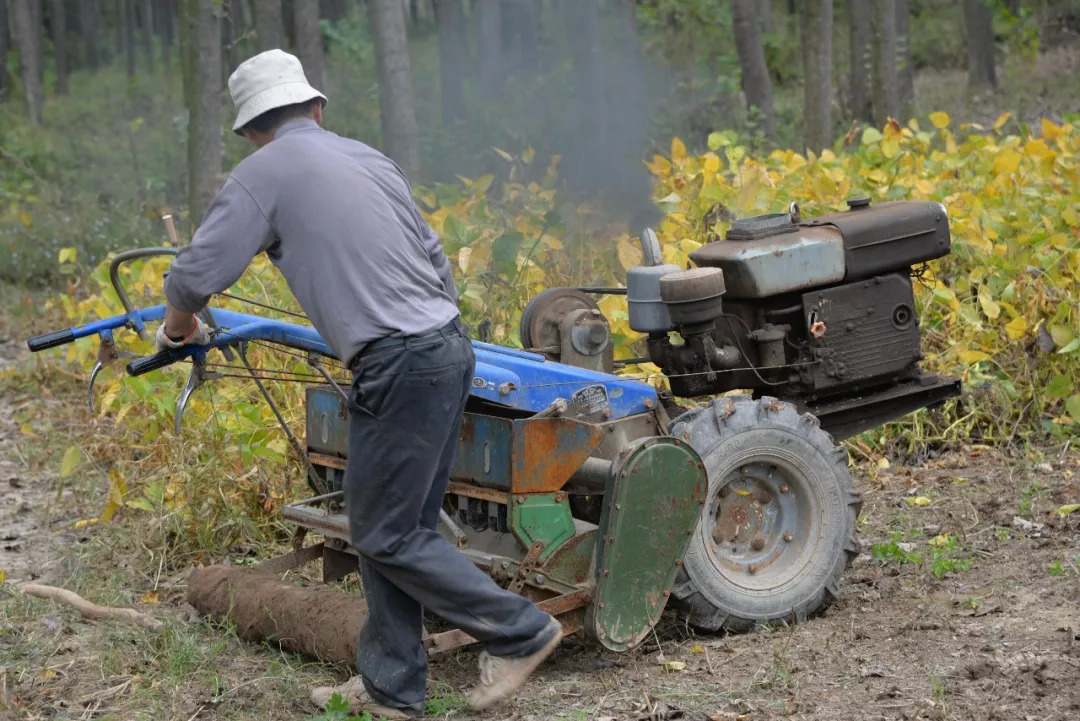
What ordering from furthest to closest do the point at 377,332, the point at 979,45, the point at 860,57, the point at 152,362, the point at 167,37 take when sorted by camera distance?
the point at 167,37 < the point at 979,45 < the point at 860,57 < the point at 152,362 < the point at 377,332

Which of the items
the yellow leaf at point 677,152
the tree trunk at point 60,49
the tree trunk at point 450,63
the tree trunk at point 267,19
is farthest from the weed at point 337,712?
the tree trunk at point 60,49

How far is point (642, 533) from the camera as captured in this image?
14.5 ft

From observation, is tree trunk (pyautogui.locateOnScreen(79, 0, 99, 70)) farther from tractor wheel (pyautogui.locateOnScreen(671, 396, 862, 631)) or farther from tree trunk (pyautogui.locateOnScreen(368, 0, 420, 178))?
tractor wheel (pyautogui.locateOnScreen(671, 396, 862, 631))

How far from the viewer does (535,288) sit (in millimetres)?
7387

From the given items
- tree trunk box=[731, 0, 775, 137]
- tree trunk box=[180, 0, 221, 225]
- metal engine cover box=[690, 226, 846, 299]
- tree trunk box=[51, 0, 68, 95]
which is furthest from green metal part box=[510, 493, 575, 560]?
tree trunk box=[51, 0, 68, 95]

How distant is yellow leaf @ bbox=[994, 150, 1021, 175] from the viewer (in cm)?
768

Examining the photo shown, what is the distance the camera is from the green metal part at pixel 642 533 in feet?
14.4

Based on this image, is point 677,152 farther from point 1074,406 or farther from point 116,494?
point 116,494

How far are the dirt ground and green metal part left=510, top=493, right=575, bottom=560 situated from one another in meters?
0.47

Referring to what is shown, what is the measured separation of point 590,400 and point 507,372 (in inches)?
15.2

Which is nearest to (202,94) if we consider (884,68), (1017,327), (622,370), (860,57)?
(622,370)

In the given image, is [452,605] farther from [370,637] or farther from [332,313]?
[332,313]

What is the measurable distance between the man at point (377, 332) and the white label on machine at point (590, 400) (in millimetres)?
646

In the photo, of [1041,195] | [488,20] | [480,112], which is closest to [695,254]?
[1041,195]
